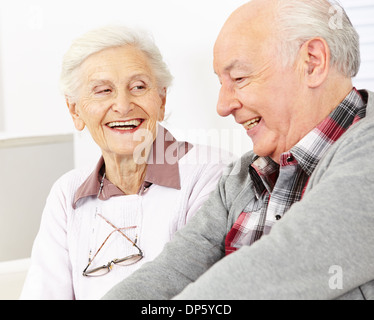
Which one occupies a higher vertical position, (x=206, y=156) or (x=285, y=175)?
(x=285, y=175)

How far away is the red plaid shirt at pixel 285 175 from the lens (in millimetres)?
1083

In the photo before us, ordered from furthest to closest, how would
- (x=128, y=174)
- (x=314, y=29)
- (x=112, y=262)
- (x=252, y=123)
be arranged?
(x=128, y=174), (x=112, y=262), (x=252, y=123), (x=314, y=29)

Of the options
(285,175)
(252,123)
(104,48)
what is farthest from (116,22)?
(285,175)

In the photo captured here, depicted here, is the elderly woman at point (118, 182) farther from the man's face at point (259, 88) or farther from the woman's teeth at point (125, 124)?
the man's face at point (259, 88)

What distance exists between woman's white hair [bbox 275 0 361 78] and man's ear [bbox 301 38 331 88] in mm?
11

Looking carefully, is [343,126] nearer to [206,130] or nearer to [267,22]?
[267,22]

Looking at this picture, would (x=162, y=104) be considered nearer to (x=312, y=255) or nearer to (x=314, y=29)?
(x=314, y=29)

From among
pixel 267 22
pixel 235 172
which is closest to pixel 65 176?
pixel 235 172

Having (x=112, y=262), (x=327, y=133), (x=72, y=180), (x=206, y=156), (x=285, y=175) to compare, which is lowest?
(x=112, y=262)

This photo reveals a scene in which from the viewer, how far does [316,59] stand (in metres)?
1.09

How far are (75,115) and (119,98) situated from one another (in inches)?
8.2

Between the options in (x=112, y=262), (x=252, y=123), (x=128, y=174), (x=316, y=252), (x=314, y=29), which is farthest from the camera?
(x=128, y=174)
